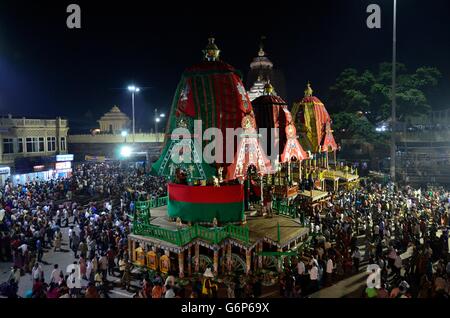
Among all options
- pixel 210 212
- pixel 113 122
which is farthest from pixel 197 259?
pixel 113 122

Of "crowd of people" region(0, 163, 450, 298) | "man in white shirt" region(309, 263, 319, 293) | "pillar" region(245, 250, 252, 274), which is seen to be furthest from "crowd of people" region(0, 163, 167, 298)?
"man in white shirt" region(309, 263, 319, 293)

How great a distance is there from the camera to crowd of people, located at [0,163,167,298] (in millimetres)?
12055

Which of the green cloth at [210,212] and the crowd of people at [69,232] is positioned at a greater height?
the green cloth at [210,212]

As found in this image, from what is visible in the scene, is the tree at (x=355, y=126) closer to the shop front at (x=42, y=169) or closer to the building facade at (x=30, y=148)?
the shop front at (x=42, y=169)

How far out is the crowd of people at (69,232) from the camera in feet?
39.5

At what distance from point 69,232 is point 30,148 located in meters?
23.3

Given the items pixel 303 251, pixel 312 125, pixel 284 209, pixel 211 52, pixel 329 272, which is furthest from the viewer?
pixel 312 125

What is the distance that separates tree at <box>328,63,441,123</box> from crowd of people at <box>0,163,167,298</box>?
25.8 m

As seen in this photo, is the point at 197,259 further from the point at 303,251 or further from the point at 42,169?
the point at 42,169

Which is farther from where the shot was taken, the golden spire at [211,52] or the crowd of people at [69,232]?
the golden spire at [211,52]

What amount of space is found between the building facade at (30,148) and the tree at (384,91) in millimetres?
31857

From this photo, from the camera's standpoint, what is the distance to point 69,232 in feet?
57.2

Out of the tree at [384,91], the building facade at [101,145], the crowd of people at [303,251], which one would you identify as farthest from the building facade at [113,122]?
the tree at [384,91]
